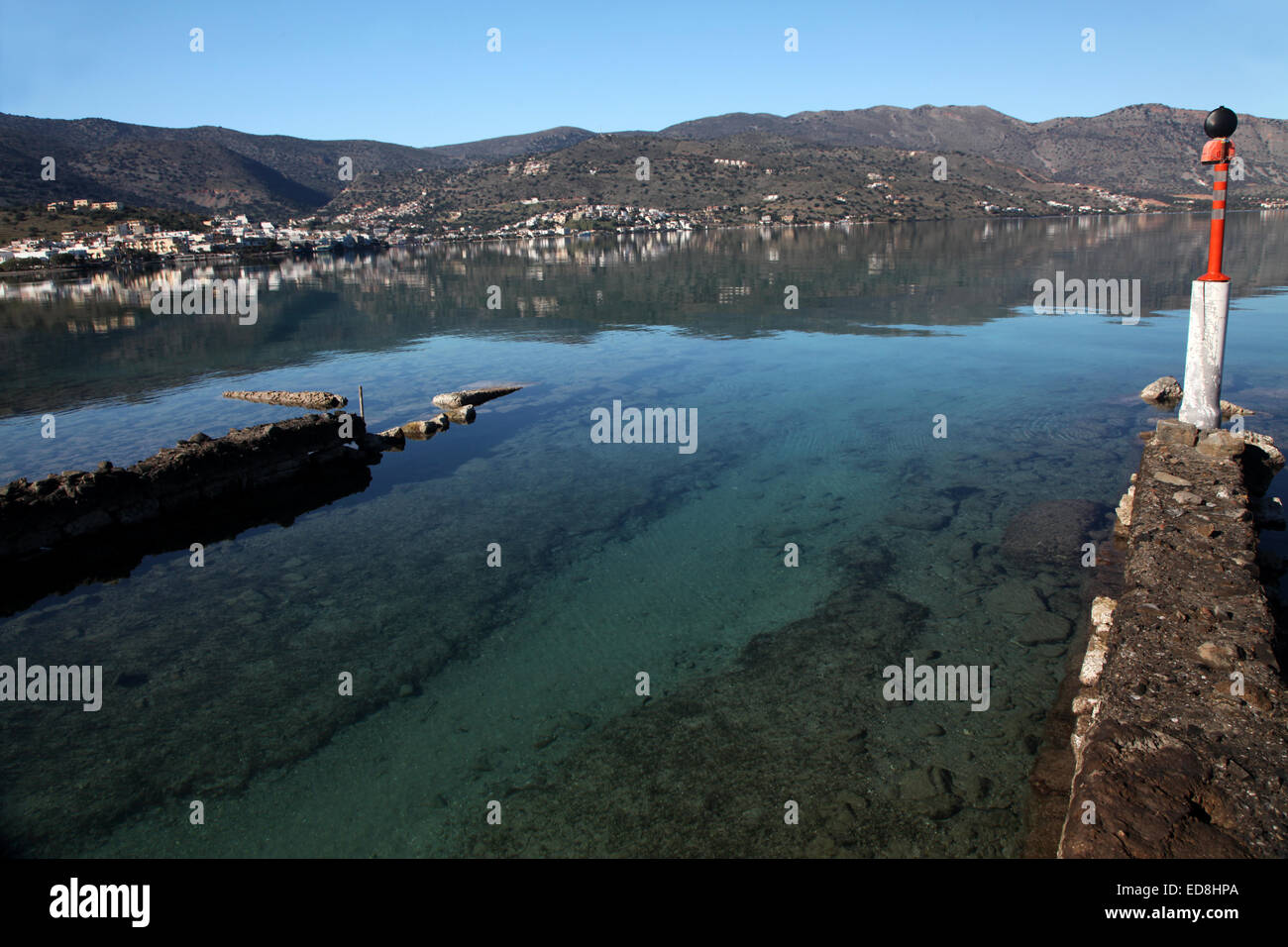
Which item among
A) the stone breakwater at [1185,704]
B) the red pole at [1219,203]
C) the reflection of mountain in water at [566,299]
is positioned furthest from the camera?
the reflection of mountain in water at [566,299]

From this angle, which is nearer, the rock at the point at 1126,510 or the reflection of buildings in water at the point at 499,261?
the rock at the point at 1126,510

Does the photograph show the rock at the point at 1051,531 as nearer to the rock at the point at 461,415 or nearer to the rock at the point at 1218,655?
the rock at the point at 1218,655

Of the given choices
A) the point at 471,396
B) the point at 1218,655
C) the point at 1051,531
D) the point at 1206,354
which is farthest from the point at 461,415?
the point at 1218,655

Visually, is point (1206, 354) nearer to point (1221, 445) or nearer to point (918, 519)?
point (1221, 445)

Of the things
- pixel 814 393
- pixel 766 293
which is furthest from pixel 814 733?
pixel 766 293

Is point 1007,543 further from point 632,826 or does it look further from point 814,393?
point 814,393

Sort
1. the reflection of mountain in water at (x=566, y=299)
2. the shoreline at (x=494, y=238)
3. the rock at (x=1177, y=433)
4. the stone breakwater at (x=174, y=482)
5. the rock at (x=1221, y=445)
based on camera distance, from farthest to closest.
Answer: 1. the shoreline at (x=494, y=238)
2. the reflection of mountain in water at (x=566, y=299)
3. the stone breakwater at (x=174, y=482)
4. the rock at (x=1177, y=433)
5. the rock at (x=1221, y=445)

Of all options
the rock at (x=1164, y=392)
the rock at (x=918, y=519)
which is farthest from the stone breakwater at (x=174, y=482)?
the rock at (x=1164, y=392)
